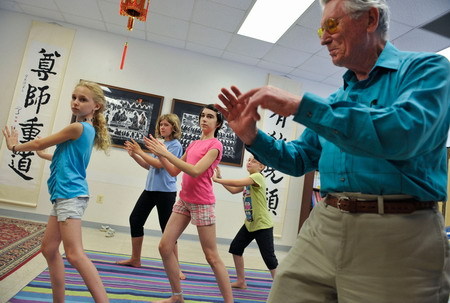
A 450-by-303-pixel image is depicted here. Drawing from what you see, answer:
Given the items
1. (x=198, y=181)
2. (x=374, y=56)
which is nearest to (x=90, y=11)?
(x=198, y=181)

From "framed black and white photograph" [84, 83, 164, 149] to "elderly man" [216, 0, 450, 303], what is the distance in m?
4.17

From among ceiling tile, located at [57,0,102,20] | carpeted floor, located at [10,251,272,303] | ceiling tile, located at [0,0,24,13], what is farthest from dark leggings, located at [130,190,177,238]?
ceiling tile, located at [0,0,24,13]

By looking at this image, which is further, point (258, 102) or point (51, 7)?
point (51, 7)

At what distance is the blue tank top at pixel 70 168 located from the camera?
1736 mm

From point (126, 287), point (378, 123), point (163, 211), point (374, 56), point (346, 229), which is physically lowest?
point (126, 287)

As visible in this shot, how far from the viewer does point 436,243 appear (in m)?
0.82

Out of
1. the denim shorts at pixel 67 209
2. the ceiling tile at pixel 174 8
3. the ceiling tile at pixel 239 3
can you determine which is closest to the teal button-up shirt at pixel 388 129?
the denim shorts at pixel 67 209

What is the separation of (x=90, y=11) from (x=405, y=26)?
4165 millimetres

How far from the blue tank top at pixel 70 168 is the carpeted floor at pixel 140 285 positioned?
0.84 m

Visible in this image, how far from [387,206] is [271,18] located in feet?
12.4

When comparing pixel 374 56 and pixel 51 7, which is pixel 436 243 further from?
pixel 51 7

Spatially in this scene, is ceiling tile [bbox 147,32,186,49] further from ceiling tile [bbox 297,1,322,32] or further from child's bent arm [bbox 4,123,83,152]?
child's bent arm [bbox 4,123,83,152]

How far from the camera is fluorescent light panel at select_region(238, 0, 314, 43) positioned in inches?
149

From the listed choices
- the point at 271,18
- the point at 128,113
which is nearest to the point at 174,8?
the point at 271,18
